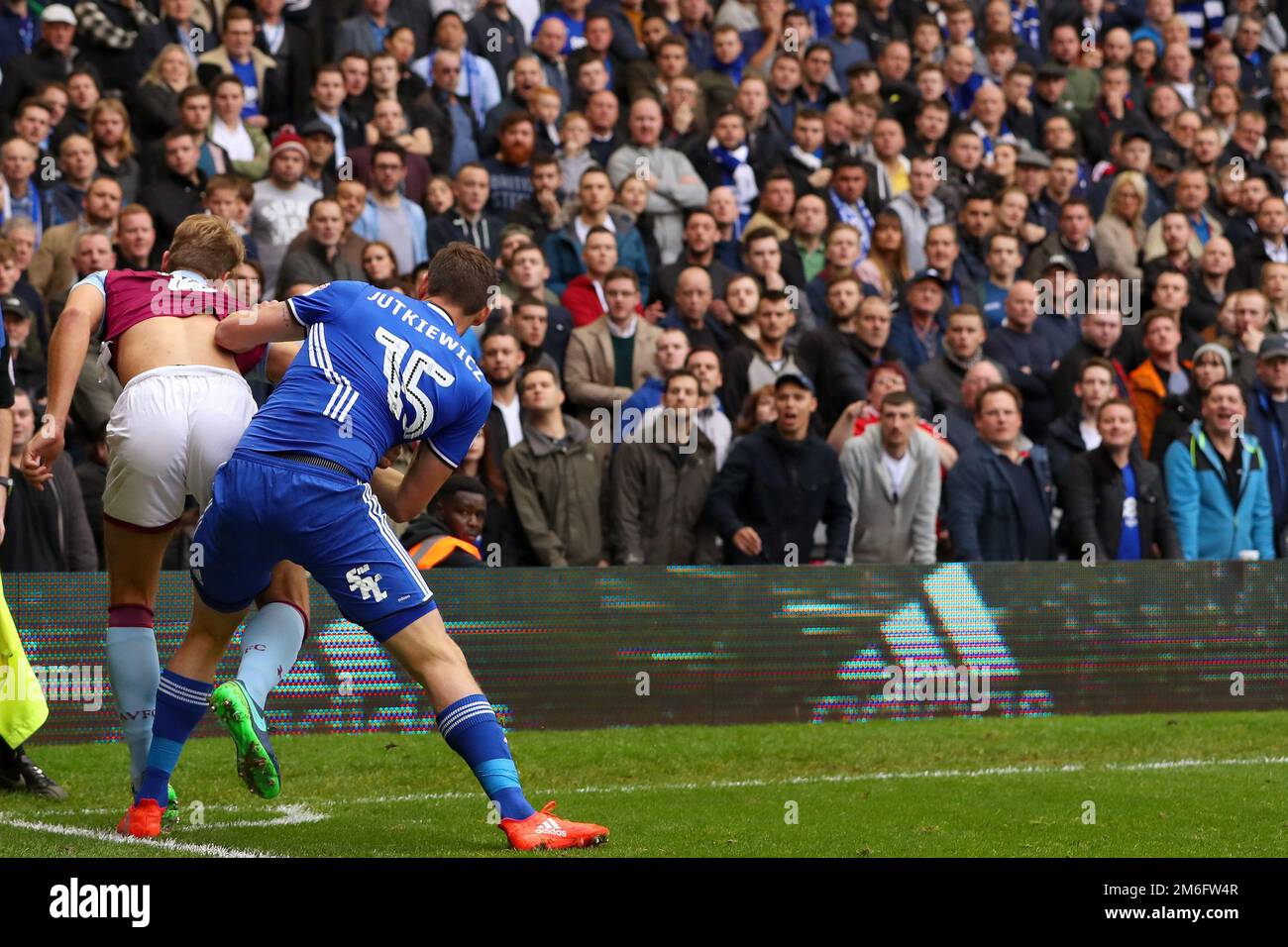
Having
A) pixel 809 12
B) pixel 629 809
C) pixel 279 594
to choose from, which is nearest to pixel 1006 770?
pixel 629 809

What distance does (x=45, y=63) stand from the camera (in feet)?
47.3

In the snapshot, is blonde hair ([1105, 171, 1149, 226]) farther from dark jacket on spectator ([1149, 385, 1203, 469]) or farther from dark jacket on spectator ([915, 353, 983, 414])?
dark jacket on spectator ([915, 353, 983, 414])

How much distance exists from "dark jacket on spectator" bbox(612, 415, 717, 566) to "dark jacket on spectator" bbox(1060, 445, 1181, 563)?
8.01 ft

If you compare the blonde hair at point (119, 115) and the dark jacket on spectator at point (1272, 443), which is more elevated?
the blonde hair at point (119, 115)

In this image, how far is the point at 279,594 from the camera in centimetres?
740

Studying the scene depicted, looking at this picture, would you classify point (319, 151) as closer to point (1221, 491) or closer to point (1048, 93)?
point (1221, 491)

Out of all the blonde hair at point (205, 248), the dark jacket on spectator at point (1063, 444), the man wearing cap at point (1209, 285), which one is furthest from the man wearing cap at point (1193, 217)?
the blonde hair at point (205, 248)

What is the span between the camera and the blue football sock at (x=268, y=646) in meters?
6.92

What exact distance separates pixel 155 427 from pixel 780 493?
559 centimetres

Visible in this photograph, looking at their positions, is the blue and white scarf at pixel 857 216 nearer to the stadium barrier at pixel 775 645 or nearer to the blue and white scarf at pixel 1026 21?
the stadium barrier at pixel 775 645

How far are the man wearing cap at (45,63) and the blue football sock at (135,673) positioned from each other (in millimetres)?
7800

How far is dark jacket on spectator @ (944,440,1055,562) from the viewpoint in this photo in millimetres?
12531

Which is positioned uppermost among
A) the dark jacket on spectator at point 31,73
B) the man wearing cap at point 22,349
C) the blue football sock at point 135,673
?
the dark jacket on spectator at point 31,73

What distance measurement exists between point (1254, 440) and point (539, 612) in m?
Answer: 5.54
